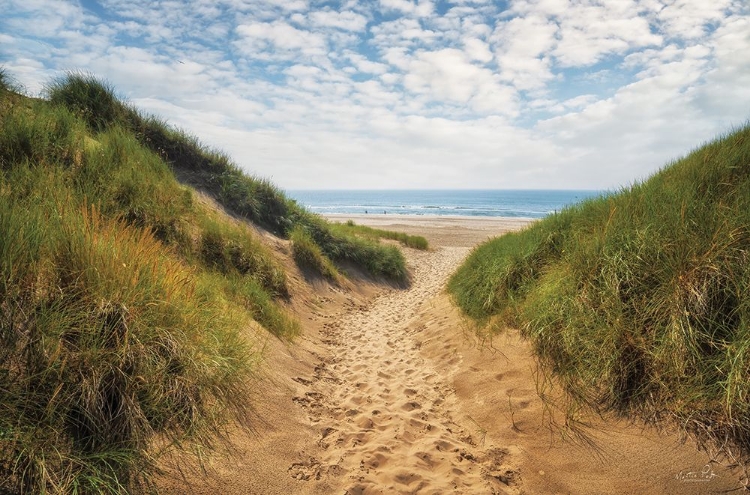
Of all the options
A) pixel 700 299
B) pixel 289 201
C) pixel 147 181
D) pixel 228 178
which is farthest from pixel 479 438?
pixel 289 201

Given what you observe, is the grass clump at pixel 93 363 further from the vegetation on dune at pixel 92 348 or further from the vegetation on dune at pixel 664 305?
the vegetation on dune at pixel 664 305

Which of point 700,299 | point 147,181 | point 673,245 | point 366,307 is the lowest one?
point 366,307

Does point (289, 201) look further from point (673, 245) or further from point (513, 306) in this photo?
point (673, 245)

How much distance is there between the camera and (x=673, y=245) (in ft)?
14.1

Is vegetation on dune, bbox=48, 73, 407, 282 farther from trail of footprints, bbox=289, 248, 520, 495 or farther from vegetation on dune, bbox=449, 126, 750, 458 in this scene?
vegetation on dune, bbox=449, 126, 750, 458

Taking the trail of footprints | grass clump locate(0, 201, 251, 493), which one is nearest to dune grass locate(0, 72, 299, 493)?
grass clump locate(0, 201, 251, 493)

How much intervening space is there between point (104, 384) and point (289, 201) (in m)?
12.1

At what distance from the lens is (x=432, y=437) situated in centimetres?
424

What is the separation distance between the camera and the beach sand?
Answer: 10.5 feet

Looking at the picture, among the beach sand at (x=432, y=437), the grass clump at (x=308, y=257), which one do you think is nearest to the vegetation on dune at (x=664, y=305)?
the beach sand at (x=432, y=437)
